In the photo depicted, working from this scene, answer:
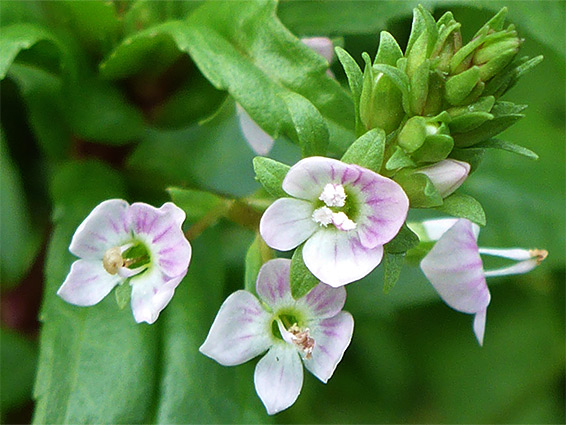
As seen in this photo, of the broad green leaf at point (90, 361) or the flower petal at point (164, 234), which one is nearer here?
the flower petal at point (164, 234)

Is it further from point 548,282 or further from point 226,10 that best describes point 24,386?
point 548,282

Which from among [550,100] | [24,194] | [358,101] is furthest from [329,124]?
[550,100]

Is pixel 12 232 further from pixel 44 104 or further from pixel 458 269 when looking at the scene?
pixel 458 269

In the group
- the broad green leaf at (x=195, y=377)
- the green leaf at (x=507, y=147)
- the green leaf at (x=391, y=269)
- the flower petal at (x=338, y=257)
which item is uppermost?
the green leaf at (x=507, y=147)

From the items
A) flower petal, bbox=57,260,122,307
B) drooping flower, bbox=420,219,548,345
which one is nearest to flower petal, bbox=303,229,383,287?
drooping flower, bbox=420,219,548,345

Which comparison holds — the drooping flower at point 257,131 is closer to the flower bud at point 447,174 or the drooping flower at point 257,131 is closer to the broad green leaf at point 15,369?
the flower bud at point 447,174

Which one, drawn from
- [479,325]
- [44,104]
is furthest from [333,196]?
[44,104]

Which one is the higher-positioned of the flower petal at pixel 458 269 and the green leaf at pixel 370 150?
the green leaf at pixel 370 150

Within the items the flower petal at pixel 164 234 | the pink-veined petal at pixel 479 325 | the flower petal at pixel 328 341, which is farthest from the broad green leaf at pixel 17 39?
the pink-veined petal at pixel 479 325

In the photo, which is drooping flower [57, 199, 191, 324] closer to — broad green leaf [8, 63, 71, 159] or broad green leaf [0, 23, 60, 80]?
broad green leaf [0, 23, 60, 80]
